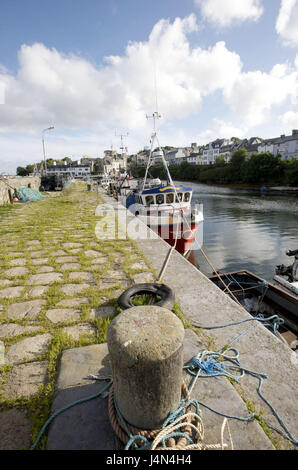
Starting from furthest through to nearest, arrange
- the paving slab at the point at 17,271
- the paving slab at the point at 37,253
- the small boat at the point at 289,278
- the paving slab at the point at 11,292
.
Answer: the small boat at the point at 289,278
the paving slab at the point at 37,253
the paving slab at the point at 17,271
the paving slab at the point at 11,292

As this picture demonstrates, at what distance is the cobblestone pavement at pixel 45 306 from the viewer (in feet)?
6.06

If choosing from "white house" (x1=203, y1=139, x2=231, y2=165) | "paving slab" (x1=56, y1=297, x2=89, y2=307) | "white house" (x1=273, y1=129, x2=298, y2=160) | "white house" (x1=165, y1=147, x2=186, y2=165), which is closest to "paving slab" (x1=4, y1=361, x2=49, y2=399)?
"paving slab" (x1=56, y1=297, x2=89, y2=307)

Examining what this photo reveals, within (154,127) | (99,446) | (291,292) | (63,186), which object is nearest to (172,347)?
(99,446)

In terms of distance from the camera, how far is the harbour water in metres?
13.6

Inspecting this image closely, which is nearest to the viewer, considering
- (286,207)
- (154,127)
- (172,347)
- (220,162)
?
(172,347)

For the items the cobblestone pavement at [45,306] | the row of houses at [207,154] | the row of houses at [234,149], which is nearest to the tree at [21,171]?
the row of houses at [207,154]

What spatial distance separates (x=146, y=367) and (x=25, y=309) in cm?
234

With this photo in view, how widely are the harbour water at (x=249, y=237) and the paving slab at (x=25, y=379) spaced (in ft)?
36.1

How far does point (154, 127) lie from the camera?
13.0 m

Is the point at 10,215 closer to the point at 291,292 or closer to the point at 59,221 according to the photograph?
the point at 59,221

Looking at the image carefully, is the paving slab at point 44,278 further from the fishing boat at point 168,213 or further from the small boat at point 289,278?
the fishing boat at point 168,213

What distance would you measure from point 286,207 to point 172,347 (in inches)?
1327

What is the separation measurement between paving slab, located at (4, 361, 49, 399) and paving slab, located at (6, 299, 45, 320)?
33.0 inches

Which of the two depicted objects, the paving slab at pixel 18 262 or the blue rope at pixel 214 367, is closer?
the blue rope at pixel 214 367
